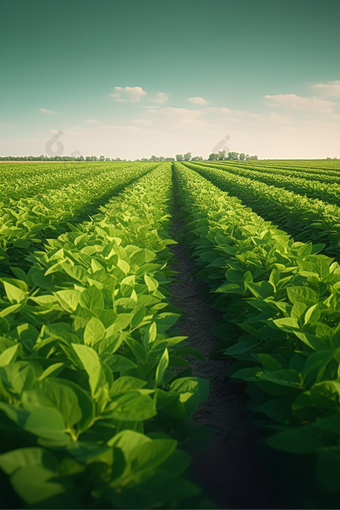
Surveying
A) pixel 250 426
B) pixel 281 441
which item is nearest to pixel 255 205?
pixel 250 426

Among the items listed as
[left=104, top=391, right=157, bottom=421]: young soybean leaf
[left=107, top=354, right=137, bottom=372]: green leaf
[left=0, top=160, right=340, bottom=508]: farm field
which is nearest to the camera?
[left=0, top=160, right=340, bottom=508]: farm field

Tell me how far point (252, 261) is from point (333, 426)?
1927mm

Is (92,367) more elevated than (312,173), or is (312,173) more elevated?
(312,173)

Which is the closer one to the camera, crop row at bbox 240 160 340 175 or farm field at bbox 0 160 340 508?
farm field at bbox 0 160 340 508

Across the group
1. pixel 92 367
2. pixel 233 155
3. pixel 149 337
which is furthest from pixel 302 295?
pixel 233 155

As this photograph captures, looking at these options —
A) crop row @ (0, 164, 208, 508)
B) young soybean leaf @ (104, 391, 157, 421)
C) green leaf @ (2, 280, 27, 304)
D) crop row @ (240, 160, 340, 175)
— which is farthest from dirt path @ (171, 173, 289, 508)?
crop row @ (240, 160, 340, 175)

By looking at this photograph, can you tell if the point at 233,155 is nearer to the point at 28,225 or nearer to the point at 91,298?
the point at 28,225

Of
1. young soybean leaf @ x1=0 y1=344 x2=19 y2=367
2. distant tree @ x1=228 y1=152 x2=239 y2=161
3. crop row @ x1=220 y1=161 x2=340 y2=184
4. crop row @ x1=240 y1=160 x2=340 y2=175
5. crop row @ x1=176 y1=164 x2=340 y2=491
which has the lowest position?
crop row @ x1=176 y1=164 x2=340 y2=491

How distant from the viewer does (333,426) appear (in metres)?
0.96

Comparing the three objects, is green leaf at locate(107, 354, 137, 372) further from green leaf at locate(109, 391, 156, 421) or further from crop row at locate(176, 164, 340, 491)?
crop row at locate(176, 164, 340, 491)

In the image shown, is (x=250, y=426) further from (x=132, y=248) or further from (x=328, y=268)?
(x=132, y=248)

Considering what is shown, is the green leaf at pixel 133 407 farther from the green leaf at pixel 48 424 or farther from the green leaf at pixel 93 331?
the green leaf at pixel 93 331

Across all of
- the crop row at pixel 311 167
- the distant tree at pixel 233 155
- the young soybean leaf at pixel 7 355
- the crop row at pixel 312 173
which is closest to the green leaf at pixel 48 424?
the young soybean leaf at pixel 7 355

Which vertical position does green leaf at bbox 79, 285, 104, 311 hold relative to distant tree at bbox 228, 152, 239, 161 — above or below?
below
